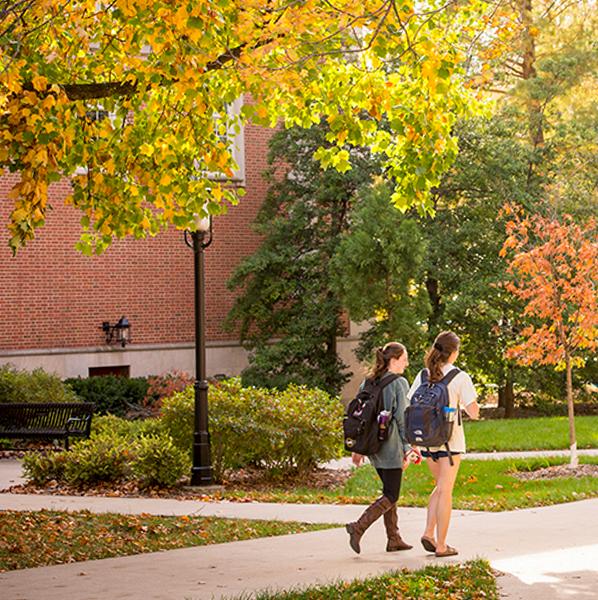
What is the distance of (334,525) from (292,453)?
11.5ft

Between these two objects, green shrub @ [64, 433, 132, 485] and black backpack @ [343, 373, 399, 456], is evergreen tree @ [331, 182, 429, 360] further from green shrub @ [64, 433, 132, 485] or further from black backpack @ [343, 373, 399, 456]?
black backpack @ [343, 373, 399, 456]

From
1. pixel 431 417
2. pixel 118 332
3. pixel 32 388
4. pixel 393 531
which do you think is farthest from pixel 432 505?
pixel 118 332

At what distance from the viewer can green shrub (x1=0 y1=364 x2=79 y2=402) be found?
1510 centimetres

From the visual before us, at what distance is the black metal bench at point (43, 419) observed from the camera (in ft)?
43.5

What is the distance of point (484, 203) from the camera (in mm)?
19797

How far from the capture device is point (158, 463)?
1014cm

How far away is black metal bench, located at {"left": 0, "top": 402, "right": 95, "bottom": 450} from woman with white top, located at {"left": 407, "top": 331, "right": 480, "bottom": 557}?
8399mm

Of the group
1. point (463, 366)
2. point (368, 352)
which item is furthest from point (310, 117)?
point (463, 366)

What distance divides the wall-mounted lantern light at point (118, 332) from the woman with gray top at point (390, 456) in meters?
13.3

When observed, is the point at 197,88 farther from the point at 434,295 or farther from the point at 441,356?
the point at 434,295

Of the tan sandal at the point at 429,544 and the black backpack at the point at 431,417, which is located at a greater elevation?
the black backpack at the point at 431,417

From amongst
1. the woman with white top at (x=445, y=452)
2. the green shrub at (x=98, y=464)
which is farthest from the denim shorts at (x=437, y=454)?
the green shrub at (x=98, y=464)

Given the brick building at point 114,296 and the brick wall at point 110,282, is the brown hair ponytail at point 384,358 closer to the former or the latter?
the brick building at point 114,296

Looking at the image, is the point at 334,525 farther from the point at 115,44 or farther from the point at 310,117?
the point at 115,44
